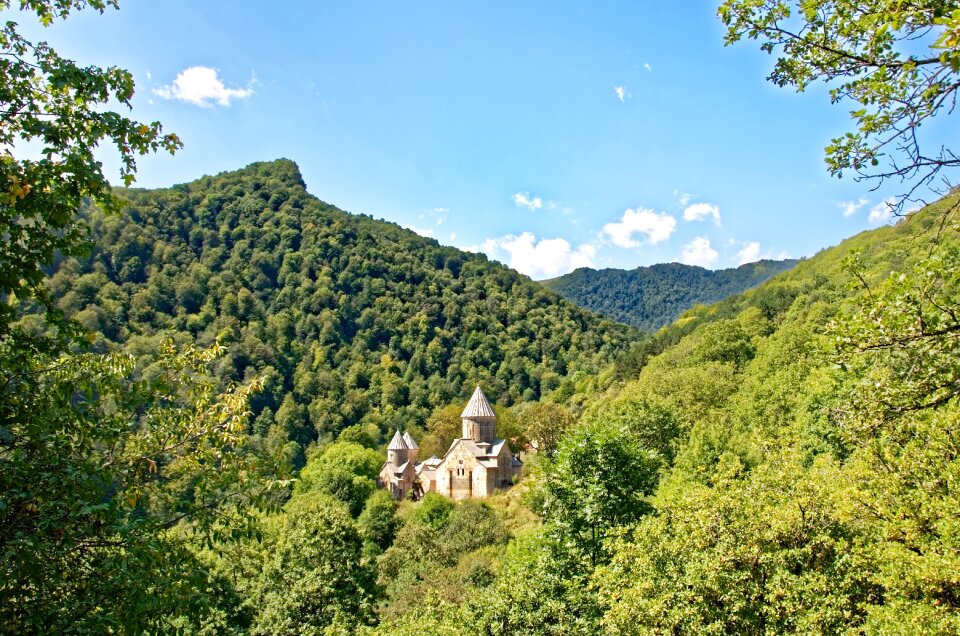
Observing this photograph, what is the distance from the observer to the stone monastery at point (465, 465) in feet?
173

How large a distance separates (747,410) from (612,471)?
1949cm

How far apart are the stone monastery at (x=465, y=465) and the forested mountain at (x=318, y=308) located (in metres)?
27.8

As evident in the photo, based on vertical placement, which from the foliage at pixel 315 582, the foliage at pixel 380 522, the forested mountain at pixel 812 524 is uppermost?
the forested mountain at pixel 812 524

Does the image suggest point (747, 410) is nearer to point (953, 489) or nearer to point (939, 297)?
point (953, 489)

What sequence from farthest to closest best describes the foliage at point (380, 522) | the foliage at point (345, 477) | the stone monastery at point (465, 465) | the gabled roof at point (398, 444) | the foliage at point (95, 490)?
1. the gabled roof at point (398, 444)
2. the stone monastery at point (465, 465)
3. the foliage at point (345, 477)
4. the foliage at point (380, 522)
5. the foliage at point (95, 490)

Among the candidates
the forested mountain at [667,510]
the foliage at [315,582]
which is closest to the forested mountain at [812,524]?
the forested mountain at [667,510]

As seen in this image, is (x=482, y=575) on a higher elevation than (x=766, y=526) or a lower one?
lower

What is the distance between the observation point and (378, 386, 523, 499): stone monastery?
173ft

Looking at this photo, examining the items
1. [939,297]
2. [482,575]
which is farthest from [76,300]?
[939,297]

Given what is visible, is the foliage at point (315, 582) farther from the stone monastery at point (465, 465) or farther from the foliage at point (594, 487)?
the stone monastery at point (465, 465)

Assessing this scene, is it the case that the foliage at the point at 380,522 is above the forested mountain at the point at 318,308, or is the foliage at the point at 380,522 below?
below

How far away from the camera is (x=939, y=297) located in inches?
249

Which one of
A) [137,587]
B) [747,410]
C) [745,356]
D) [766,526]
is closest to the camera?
[137,587]

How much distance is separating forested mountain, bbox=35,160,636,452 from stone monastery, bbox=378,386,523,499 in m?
27.8
